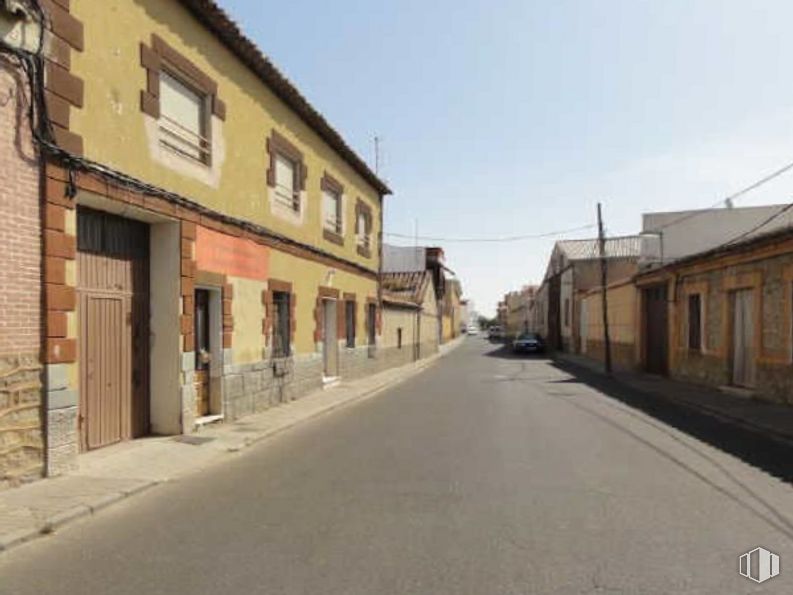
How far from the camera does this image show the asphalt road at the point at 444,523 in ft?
14.9

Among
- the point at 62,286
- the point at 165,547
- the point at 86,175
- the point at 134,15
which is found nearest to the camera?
the point at 165,547

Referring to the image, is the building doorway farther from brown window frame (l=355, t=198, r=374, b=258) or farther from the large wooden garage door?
the large wooden garage door

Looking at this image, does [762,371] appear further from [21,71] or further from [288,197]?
[21,71]

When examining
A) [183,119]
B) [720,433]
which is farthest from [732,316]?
[183,119]

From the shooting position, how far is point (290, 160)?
1628 cm

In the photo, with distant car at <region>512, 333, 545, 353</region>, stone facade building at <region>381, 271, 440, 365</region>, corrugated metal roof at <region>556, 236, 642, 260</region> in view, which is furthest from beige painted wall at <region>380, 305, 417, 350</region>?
corrugated metal roof at <region>556, 236, 642, 260</region>

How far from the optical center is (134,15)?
9461 millimetres

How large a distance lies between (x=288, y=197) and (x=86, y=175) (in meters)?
8.07

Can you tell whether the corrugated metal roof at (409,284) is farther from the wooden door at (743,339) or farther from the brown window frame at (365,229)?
the wooden door at (743,339)

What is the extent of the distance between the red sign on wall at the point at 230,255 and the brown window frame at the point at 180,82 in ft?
4.13

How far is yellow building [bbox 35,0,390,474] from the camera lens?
25.9 ft

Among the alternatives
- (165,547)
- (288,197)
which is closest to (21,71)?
(165,547)

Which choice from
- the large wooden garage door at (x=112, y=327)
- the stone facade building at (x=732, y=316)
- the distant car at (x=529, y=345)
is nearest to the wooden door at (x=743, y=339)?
the stone facade building at (x=732, y=316)

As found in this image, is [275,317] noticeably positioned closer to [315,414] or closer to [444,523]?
[315,414]
